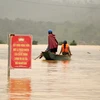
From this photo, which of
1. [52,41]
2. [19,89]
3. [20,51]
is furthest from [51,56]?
[19,89]

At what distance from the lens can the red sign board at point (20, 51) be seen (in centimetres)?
1738

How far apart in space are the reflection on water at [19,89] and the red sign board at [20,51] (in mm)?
751

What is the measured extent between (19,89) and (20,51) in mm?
3563

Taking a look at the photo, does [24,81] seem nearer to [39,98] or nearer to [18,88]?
[18,88]

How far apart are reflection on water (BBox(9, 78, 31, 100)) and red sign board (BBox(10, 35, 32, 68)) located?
75 cm

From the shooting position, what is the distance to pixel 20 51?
17.5 m

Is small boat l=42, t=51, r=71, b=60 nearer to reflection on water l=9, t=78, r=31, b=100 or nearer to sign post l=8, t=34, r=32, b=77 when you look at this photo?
sign post l=8, t=34, r=32, b=77

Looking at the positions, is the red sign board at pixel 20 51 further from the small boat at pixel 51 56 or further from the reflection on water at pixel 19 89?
the small boat at pixel 51 56

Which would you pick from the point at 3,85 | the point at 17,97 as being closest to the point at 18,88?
the point at 3,85

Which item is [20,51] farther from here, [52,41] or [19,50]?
[52,41]

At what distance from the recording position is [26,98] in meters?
→ 12.3

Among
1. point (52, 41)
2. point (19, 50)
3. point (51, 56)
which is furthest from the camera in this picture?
point (51, 56)

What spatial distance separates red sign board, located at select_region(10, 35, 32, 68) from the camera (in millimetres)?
17375

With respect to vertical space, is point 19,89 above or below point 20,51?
below
